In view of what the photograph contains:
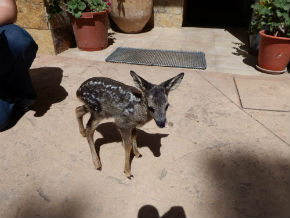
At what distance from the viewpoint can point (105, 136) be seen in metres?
3.31

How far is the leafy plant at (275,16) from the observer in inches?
179

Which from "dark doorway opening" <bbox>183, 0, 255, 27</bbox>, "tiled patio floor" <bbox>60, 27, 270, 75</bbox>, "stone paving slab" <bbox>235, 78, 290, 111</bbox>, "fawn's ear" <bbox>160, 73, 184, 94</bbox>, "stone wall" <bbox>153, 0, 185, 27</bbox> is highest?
"fawn's ear" <bbox>160, 73, 184, 94</bbox>

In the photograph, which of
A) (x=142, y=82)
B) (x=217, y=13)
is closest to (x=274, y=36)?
(x=142, y=82)

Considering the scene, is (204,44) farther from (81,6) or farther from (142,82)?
(142,82)

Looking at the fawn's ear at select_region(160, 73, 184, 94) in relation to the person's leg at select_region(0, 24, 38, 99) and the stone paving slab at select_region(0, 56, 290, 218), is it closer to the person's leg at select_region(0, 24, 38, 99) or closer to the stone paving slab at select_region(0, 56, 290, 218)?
the stone paving slab at select_region(0, 56, 290, 218)

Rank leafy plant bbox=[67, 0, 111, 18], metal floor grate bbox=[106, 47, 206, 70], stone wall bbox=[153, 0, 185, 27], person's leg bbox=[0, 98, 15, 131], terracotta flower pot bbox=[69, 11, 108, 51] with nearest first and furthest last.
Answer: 1. person's leg bbox=[0, 98, 15, 131]
2. metal floor grate bbox=[106, 47, 206, 70]
3. leafy plant bbox=[67, 0, 111, 18]
4. terracotta flower pot bbox=[69, 11, 108, 51]
5. stone wall bbox=[153, 0, 185, 27]

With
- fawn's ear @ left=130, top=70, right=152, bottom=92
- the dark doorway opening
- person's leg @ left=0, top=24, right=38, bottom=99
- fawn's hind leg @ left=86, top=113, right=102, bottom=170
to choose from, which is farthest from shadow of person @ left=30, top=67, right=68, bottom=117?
the dark doorway opening

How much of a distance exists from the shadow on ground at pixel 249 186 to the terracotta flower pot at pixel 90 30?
Result: 447 centimetres

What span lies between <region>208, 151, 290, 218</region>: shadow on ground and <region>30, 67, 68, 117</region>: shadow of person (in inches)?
109

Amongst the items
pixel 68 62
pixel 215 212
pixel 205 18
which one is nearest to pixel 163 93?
pixel 215 212

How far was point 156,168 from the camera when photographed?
9.14ft

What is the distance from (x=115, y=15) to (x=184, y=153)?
6095 mm

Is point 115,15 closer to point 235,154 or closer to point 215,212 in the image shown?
point 235,154

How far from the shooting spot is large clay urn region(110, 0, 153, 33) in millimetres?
7371
